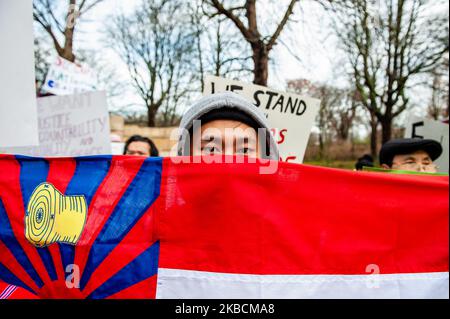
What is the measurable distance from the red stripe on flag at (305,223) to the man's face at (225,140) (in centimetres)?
12

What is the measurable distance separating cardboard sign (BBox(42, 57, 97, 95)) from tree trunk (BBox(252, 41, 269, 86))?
86.4 inches

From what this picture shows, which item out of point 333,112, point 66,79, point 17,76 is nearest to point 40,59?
point 66,79

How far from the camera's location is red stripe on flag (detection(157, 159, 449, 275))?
3.83ft

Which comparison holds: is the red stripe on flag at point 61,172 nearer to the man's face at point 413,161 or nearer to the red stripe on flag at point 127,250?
the red stripe on flag at point 127,250

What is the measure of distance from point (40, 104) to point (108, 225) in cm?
254

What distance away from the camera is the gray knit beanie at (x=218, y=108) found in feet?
4.83

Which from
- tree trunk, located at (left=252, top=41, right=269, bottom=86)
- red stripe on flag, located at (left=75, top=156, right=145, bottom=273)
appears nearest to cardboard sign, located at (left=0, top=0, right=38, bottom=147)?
red stripe on flag, located at (left=75, top=156, right=145, bottom=273)

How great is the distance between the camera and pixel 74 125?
3338 millimetres

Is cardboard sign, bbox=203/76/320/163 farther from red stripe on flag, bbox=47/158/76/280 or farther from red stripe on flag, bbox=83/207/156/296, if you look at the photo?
red stripe on flag, bbox=83/207/156/296

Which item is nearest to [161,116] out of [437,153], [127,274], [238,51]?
[238,51]

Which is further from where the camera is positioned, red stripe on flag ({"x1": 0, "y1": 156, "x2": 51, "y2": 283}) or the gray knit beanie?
the gray knit beanie

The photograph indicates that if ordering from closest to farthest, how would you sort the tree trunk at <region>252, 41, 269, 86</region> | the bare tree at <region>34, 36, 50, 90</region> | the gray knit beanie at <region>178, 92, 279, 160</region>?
the gray knit beanie at <region>178, 92, 279, 160</region>
the tree trunk at <region>252, 41, 269, 86</region>
the bare tree at <region>34, 36, 50, 90</region>

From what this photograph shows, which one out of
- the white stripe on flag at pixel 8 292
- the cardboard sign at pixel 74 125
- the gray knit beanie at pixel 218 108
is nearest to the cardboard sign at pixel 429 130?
the cardboard sign at pixel 74 125

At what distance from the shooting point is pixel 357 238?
1.18m
